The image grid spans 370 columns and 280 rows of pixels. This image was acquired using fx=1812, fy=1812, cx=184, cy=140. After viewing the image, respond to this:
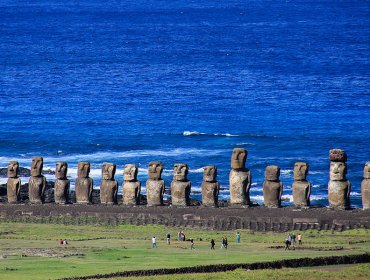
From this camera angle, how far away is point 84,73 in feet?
500

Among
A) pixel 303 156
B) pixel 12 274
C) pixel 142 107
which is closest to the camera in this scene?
pixel 12 274

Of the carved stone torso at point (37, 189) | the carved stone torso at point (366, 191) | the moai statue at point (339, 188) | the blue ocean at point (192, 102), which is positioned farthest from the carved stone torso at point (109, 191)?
the blue ocean at point (192, 102)

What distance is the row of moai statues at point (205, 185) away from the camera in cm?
6406

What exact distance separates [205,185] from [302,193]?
377cm

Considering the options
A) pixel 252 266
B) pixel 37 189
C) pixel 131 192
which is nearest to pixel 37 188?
pixel 37 189

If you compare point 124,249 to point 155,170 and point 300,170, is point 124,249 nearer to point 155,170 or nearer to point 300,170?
point 155,170

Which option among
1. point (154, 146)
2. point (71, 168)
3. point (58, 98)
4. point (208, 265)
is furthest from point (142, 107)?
point (208, 265)

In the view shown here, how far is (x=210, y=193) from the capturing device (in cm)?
6581

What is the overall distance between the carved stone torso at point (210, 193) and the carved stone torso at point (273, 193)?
6.58 feet

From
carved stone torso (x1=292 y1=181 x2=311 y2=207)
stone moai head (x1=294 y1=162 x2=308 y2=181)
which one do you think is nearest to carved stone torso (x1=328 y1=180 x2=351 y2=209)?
carved stone torso (x1=292 y1=181 x2=311 y2=207)

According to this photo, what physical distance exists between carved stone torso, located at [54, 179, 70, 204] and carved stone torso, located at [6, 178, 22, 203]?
1464mm

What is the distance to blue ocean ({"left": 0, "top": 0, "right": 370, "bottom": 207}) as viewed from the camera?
328ft

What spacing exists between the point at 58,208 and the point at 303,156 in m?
35.1

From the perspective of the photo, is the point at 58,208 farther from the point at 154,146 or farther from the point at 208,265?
the point at 154,146
